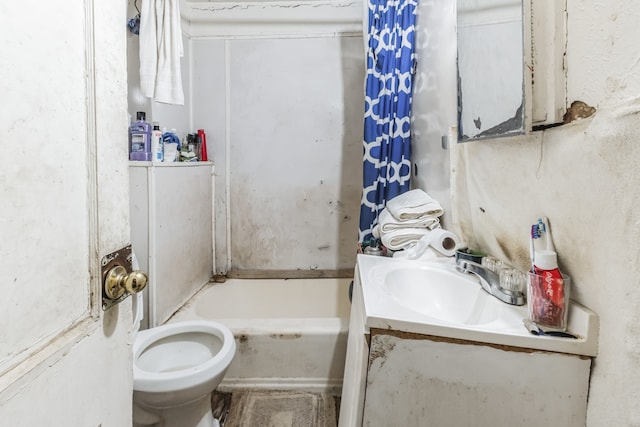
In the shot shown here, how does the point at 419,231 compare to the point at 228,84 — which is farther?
the point at 228,84

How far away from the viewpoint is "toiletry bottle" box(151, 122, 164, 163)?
1.71 m

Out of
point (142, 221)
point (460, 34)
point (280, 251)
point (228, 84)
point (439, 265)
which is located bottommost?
point (280, 251)

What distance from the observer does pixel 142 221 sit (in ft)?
5.34

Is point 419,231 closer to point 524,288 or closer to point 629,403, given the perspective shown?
point 524,288

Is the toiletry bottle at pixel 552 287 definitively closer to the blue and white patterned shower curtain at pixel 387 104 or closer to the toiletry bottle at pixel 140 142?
the blue and white patterned shower curtain at pixel 387 104

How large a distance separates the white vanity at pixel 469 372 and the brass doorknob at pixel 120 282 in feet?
1.39

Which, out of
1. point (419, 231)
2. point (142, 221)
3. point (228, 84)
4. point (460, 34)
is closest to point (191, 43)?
point (228, 84)

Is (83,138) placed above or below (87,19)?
below

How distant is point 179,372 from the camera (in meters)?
1.12

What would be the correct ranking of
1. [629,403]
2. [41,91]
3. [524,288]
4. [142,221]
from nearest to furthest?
[41,91], [629,403], [524,288], [142,221]

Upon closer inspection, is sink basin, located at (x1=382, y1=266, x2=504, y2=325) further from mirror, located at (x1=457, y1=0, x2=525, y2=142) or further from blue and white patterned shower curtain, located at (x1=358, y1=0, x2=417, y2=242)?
blue and white patterned shower curtain, located at (x1=358, y1=0, x2=417, y2=242)

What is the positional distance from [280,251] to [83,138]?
6.58ft

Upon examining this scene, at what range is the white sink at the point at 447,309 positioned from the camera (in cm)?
63

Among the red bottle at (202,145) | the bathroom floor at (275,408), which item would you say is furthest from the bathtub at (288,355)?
the red bottle at (202,145)
